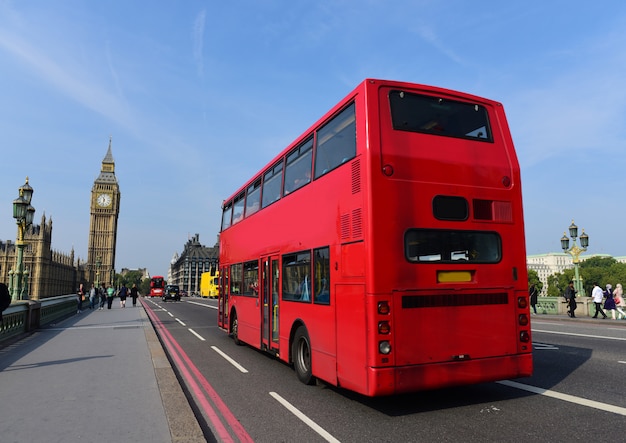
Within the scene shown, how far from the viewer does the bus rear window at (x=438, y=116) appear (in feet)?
19.9

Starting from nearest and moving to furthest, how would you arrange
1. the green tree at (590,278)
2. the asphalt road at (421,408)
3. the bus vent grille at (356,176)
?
the asphalt road at (421,408), the bus vent grille at (356,176), the green tree at (590,278)

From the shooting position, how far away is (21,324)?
14203 millimetres

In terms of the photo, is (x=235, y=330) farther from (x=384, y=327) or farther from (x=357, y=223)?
(x=384, y=327)

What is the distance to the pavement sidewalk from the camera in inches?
187

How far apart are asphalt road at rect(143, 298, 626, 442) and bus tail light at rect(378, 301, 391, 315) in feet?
4.31

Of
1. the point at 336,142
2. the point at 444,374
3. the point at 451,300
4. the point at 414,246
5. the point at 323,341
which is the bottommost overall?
the point at 444,374

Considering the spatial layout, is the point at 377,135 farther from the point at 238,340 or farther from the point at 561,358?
the point at 238,340

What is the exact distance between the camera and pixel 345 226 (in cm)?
608

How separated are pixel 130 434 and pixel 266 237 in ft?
17.7

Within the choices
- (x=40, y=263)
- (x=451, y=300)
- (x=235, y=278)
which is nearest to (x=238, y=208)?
(x=235, y=278)

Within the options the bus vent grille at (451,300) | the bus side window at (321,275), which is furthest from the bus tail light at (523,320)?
the bus side window at (321,275)

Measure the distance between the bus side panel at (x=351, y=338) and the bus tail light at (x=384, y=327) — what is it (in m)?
0.20

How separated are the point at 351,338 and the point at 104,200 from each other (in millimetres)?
153431

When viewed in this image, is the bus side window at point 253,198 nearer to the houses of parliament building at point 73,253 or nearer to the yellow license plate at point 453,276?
the yellow license plate at point 453,276
